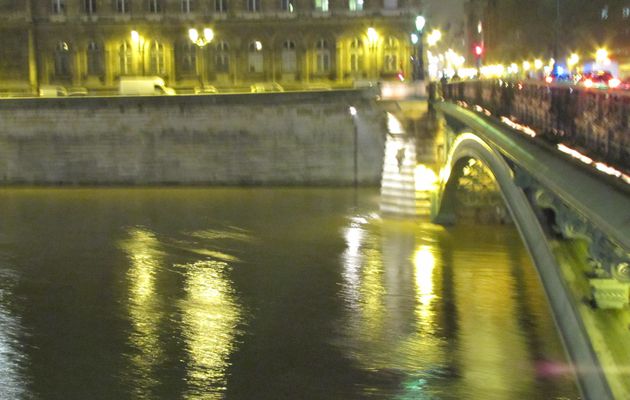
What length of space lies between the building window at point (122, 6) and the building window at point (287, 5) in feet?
27.2

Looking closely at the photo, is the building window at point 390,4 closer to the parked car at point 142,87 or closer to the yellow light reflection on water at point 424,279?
the parked car at point 142,87

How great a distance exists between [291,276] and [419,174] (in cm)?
972

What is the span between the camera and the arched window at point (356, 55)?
49.7m

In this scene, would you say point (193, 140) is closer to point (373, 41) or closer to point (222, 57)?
point (222, 57)

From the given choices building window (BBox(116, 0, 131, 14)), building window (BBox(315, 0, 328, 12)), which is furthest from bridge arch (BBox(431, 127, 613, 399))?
building window (BBox(116, 0, 131, 14))

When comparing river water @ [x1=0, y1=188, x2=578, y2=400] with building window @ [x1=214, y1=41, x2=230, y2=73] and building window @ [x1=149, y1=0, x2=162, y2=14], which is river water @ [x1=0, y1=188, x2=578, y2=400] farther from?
building window @ [x1=149, y1=0, x2=162, y2=14]

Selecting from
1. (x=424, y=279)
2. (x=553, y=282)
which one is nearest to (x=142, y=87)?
(x=424, y=279)

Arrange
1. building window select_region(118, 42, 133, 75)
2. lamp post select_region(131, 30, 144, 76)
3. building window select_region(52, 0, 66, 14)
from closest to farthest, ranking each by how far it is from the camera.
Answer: lamp post select_region(131, 30, 144, 76)
building window select_region(52, 0, 66, 14)
building window select_region(118, 42, 133, 75)

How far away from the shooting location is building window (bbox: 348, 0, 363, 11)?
49438mm

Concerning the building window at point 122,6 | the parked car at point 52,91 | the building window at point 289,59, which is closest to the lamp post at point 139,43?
the building window at point 122,6

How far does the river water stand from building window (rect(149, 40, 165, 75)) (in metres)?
22.3

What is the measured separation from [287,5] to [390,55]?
6.13 meters

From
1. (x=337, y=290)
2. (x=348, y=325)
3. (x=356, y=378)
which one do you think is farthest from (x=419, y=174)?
(x=356, y=378)

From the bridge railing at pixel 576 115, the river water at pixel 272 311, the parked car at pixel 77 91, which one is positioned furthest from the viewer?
the parked car at pixel 77 91
